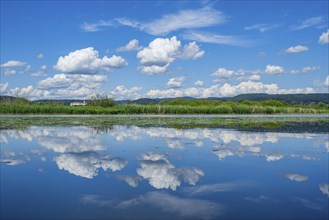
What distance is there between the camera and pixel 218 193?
597 centimetres

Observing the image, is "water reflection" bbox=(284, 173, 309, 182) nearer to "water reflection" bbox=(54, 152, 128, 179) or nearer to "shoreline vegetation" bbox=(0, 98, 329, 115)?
"water reflection" bbox=(54, 152, 128, 179)

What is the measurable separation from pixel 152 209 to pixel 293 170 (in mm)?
4230

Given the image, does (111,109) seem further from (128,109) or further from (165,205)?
(165,205)

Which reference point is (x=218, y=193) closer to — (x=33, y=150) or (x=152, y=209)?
(x=152, y=209)

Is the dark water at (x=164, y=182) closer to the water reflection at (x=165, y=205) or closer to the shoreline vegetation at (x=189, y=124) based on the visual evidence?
the water reflection at (x=165, y=205)

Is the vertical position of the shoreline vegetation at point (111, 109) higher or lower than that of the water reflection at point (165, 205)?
higher

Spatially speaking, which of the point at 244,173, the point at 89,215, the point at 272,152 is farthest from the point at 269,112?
the point at 89,215

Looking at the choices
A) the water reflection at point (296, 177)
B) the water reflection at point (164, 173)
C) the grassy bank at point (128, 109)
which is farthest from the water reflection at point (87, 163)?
the grassy bank at point (128, 109)

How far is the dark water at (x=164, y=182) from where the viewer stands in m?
5.01

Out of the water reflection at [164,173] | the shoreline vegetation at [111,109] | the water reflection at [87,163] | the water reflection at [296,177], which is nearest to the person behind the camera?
the water reflection at [164,173]

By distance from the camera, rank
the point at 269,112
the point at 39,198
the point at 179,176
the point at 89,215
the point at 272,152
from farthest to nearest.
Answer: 1. the point at 269,112
2. the point at 272,152
3. the point at 179,176
4. the point at 39,198
5. the point at 89,215

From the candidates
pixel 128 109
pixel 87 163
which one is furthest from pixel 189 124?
pixel 128 109

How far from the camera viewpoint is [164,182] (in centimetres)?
672

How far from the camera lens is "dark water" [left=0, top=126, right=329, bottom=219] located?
16.4 feet
